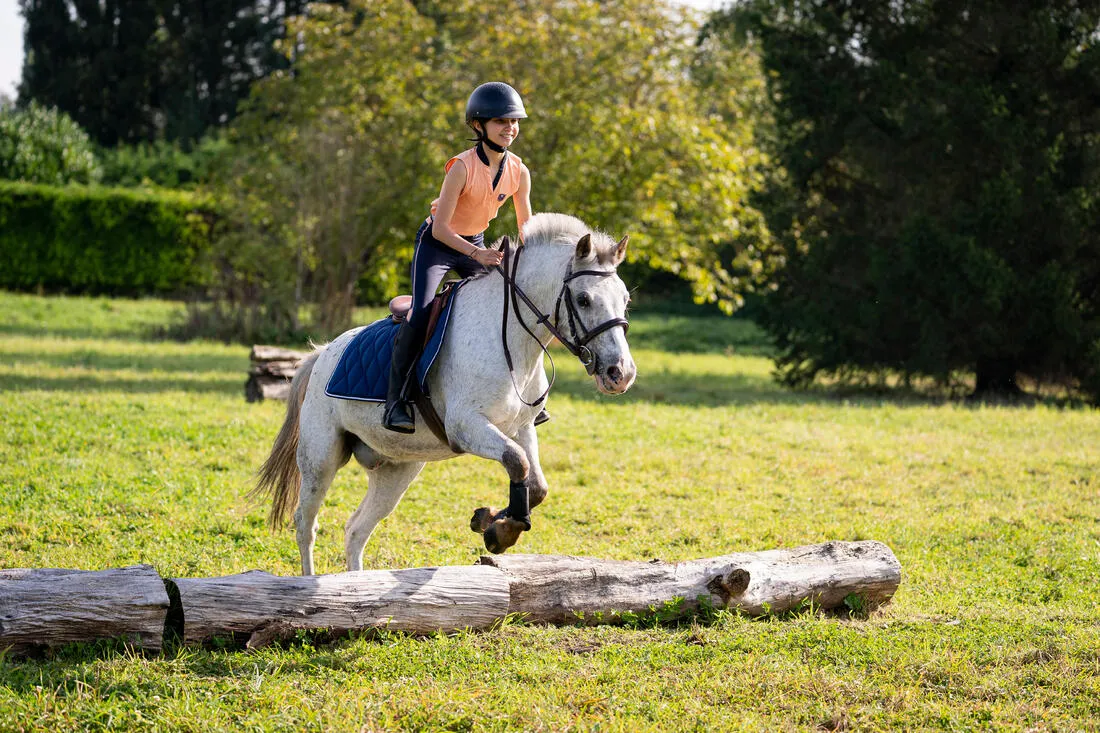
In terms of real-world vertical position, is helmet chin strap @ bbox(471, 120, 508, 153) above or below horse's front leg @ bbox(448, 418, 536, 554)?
above

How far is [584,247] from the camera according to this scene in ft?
17.6

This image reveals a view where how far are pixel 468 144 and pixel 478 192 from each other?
1514 centimetres

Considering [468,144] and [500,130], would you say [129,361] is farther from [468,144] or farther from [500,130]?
[500,130]

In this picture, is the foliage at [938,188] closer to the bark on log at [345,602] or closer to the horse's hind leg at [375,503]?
the horse's hind leg at [375,503]

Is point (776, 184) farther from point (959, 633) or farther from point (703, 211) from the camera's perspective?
point (959, 633)

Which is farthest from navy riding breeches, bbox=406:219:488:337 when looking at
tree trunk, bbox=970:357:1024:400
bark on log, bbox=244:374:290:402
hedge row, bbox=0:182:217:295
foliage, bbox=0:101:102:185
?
foliage, bbox=0:101:102:185

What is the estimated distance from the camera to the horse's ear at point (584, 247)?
531cm

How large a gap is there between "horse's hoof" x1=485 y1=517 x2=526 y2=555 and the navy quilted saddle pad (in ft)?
3.30

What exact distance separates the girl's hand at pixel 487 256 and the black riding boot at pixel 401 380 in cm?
57

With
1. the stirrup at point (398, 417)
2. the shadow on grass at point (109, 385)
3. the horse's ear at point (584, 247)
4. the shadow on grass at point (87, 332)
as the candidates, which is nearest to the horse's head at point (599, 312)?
the horse's ear at point (584, 247)

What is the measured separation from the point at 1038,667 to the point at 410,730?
10.3 ft

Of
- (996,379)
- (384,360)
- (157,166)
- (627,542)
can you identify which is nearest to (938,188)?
(996,379)

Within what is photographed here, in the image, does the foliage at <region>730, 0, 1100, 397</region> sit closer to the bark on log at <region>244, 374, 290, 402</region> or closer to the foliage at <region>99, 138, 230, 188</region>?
the bark on log at <region>244, 374, 290, 402</region>

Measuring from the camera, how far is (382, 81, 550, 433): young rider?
5.74 m
